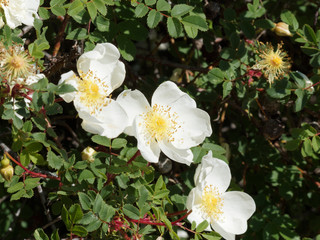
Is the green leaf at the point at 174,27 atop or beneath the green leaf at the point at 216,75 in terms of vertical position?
atop

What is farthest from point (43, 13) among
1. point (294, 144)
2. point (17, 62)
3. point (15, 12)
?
point (294, 144)

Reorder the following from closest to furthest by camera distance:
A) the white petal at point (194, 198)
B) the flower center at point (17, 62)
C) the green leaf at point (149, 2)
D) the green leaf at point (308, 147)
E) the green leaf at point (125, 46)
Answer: the flower center at point (17, 62), the white petal at point (194, 198), the green leaf at point (149, 2), the green leaf at point (125, 46), the green leaf at point (308, 147)

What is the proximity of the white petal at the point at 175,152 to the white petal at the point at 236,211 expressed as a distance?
28cm

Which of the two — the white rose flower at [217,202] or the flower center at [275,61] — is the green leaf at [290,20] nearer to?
the flower center at [275,61]

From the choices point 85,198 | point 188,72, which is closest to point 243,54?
point 188,72

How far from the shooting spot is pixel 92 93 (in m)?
1.55

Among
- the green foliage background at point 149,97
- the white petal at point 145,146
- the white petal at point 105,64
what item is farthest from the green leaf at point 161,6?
the white petal at point 145,146

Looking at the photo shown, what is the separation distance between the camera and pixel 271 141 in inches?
91.2

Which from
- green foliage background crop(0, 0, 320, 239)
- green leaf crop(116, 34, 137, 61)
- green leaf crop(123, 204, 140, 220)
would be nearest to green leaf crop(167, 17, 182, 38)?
green foliage background crop(0, 0, 320, 239)

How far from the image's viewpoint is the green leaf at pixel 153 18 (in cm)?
175

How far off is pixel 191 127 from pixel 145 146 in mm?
211

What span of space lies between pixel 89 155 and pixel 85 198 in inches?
8.1

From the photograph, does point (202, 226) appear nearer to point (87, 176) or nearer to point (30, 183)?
point (87, 176)

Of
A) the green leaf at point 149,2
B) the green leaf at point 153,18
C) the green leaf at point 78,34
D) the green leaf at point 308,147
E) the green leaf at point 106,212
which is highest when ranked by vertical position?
the green leaf at point 149,2
